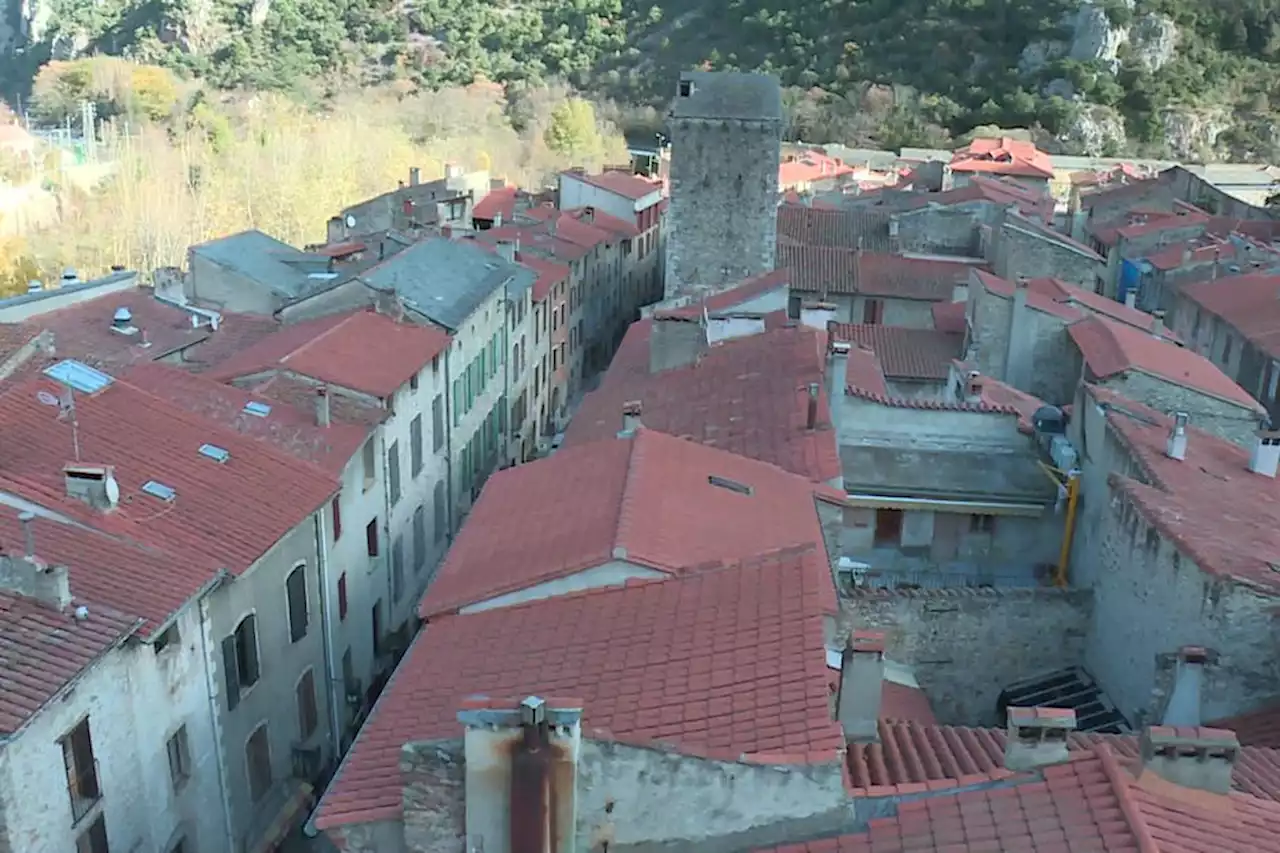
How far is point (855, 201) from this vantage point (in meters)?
52.5

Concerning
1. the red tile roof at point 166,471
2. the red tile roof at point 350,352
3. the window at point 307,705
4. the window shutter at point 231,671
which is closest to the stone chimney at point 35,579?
the red tile roof at point 166,471

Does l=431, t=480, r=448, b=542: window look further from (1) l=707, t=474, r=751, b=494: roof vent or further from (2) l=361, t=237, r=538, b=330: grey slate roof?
→ (1) l=707, t=474, r=751, b=494: roof vent

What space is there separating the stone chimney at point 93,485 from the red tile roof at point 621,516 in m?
4.39

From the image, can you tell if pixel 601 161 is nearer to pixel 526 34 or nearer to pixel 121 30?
pixel 526 34

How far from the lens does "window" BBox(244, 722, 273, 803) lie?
638 inches

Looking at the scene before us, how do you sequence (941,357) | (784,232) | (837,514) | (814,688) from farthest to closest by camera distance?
(784,232)
(941,357)
(837,514)
(814,688)

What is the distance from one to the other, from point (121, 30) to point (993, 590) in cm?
11523

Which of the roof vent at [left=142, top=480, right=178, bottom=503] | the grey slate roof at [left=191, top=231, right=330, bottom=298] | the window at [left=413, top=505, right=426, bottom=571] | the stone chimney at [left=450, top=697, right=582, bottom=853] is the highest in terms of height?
the stone chimney at [left=450, top=697, right=582, bottom=853]

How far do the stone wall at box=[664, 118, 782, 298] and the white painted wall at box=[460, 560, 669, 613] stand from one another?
23730 mm

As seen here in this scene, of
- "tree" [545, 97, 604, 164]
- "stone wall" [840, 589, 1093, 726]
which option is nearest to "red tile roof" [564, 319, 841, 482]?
"stone wall" [840, 589, 1093, 726]

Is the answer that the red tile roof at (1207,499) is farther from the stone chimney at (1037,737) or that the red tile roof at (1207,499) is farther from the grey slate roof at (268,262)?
the grey slate roof at (268,262)

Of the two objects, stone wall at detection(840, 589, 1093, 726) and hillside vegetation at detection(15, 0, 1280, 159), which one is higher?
hillside vegetation at detection(15, 0, 1280, 159)

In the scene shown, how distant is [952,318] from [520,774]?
24746 mm

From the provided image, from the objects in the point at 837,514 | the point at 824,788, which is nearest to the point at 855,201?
the point at 837,514
